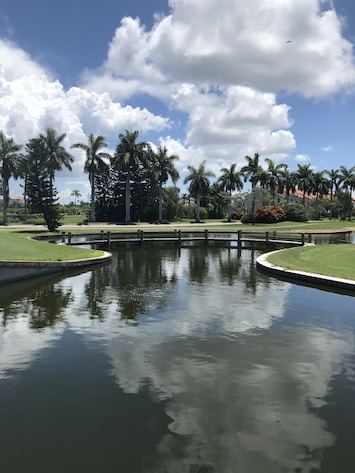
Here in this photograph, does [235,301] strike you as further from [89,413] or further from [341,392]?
[89,413]

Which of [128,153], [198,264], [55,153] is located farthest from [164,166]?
[198,264]

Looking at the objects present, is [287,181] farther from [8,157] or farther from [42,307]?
[42,307]

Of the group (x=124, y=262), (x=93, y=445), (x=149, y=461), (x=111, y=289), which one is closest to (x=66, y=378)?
(x=93, y=445)

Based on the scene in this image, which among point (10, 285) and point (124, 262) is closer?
point (10, 285)

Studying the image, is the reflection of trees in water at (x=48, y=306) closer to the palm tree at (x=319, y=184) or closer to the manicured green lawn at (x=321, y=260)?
the manicured green lawn at (x=321, y=260)

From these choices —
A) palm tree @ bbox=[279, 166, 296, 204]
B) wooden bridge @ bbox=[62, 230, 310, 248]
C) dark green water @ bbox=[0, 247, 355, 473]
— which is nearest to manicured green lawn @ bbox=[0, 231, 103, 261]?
dark green water @ bbox=[0, 247, 355, 473]

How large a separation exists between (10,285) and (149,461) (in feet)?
50.5

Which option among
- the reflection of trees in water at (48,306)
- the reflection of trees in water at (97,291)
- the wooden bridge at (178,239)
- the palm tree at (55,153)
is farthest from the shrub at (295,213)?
the reflection of trees in water at (48,306)

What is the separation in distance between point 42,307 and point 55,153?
59.1 metres

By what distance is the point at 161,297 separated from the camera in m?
16.7

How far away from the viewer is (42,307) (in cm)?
1510

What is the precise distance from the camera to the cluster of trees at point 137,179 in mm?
69000

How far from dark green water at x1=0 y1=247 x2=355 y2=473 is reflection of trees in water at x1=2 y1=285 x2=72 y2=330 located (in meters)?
0.07

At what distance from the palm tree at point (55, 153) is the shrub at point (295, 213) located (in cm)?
4246
